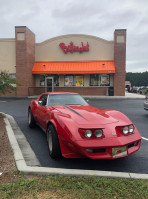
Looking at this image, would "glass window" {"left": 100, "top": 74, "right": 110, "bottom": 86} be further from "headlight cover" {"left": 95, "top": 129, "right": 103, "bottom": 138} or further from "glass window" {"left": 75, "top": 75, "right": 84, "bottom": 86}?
"headlight cover" {"left": 95, "top": 129, "right": 103, "bottom": 138}

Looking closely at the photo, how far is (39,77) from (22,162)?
20329mm

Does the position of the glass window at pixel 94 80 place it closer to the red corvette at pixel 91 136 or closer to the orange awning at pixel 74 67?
the orange awning at pixel 74 67

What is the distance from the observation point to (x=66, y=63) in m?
21.9

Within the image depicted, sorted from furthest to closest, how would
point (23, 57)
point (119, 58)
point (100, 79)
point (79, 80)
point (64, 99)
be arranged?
point (79, 80) < point (100, 79) < point (119, 58) < point (23, 57) < point (64, 99)

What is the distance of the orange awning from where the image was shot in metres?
20.7

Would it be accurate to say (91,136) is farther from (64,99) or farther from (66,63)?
(66,63)

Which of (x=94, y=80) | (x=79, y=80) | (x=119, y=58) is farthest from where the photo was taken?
(x=79, y=80)

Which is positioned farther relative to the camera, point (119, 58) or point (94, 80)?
→ point (94, 80)

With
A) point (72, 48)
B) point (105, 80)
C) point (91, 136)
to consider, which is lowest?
point (91, 136)

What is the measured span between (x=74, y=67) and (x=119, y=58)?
545cm

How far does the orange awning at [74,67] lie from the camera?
2067 cm

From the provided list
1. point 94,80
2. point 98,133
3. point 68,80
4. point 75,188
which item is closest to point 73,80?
point 68,80

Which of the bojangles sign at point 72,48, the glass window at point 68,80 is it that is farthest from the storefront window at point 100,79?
the bojangles sign at point 72,48

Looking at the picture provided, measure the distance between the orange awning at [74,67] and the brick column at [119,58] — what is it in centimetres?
81
